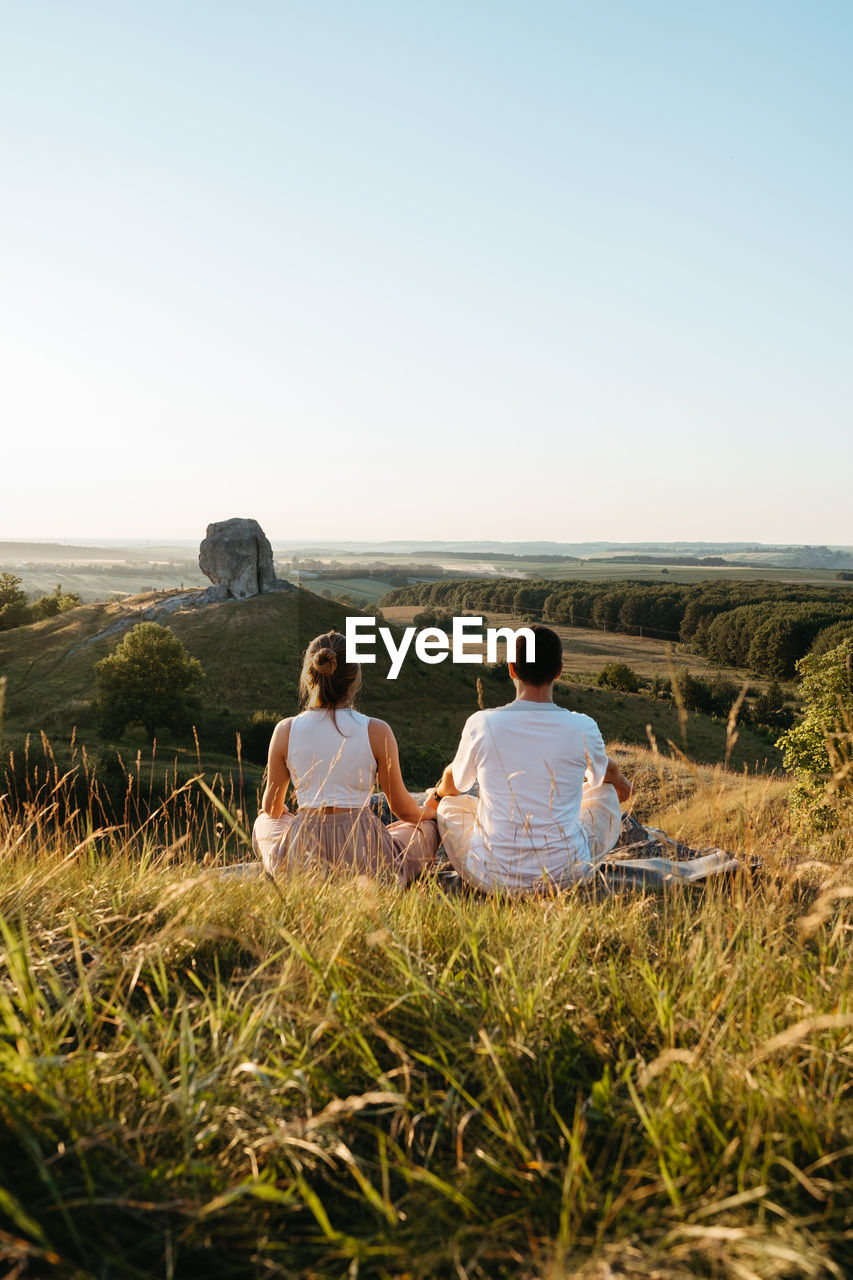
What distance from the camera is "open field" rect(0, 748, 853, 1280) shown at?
1555 millimetres

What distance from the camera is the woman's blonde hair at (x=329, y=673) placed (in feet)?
15.2

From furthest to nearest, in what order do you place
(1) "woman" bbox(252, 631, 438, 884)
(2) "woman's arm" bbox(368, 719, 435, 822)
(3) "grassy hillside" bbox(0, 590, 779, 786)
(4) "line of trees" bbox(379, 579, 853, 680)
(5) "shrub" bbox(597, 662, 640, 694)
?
(4) "line of trees" bbox(379, 579, 853, 680) < (5) "shrub" bbox(597, 662, 640, 694) < (3) "grassy hillside" bbox(0, 590, 779, 786) < (2) "woman's arm" bbox(368, 719, 435, 822) < (1) "woman" bbox(252, 631, 438, 884)

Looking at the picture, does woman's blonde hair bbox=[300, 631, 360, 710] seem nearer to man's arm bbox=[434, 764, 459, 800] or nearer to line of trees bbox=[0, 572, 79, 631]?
man's arm bbox=[434, 764, 459, 800]

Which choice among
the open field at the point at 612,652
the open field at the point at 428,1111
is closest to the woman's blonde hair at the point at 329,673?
the open field at the point at 428,1111

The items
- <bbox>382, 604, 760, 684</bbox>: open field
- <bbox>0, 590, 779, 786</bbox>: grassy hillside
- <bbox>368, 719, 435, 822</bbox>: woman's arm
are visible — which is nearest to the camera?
<bbox>368, 719, 435, 822</bbox>: woman's arm

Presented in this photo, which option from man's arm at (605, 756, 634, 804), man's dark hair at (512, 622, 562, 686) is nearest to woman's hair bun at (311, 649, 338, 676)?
man's dark hair at (512, 622, 562, 686)

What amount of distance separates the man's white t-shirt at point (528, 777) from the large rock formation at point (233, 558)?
58276 mm

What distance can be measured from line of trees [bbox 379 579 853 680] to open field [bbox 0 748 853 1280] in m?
63.6

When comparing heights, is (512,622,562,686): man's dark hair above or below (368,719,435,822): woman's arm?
above

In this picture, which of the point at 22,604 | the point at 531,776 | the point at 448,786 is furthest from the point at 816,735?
the point at 22,604

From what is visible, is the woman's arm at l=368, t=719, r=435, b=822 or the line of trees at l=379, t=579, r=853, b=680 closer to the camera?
the woman's arm at l=368, t=719, r=435, b=822

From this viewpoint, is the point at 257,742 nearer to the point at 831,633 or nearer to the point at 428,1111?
the point at 428,1111

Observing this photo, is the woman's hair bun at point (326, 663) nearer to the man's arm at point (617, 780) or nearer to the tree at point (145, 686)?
the man's arm at point (617, 780)

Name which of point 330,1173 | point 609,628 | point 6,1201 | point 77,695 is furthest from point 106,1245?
point 609,628
